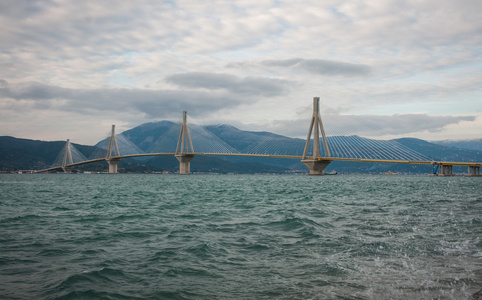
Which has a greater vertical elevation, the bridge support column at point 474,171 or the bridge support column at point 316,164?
the bridge support column at point 316,164

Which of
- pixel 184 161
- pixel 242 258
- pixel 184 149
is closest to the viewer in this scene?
pixel 242 258

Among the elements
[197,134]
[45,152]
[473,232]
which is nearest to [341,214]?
[473,232]

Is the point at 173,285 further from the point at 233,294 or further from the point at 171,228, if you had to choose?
the point at 171,228

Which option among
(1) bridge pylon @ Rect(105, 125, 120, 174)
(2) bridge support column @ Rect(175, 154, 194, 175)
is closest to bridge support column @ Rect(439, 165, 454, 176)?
(2) bridge support column @ Rect(175, 154, 194, 175)

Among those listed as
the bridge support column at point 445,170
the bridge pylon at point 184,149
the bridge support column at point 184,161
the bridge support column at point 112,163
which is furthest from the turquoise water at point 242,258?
the bridge support column at point 112,163

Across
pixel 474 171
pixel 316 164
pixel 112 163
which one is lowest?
pixel 474 171

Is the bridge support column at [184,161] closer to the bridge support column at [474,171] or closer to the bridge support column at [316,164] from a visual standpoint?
the bridge support column at [316,164]

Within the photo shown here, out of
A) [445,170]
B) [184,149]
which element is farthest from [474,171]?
[184,149]

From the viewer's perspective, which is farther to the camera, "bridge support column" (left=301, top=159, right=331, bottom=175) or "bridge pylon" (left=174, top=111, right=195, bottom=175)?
"bridge pylon" (left=174, top=111, right=195, bottom=175)

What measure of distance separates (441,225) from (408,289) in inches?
310

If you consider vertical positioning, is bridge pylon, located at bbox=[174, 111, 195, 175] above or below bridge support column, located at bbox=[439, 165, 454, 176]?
above

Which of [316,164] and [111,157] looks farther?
[111,157]

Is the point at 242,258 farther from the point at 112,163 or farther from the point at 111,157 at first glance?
the point at 112,163

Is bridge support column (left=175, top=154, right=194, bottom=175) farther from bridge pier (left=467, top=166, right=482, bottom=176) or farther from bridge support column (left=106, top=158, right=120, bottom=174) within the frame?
bridge pier (left=467, top=166, right=482, bottom=176)
